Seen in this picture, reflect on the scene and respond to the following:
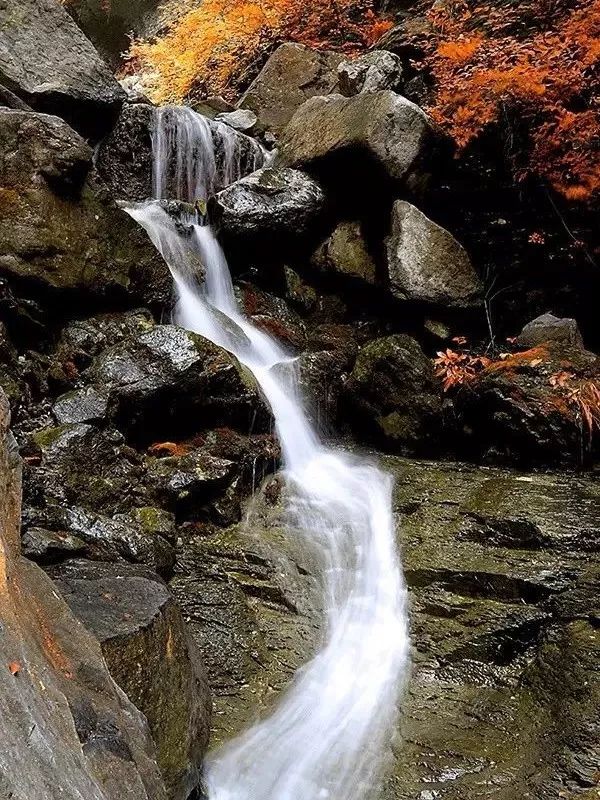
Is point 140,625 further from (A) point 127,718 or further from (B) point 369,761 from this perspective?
(B) point 369,761

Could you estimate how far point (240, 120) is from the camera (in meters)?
12.9

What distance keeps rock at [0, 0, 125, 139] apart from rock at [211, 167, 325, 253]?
315 cm

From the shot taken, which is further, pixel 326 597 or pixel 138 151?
pixel 138 151

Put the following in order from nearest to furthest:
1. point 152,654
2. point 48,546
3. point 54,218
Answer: point 152,654 → point 48,546 → point 54,218

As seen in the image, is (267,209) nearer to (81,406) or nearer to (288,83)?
(81,406)

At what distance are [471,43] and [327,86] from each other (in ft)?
14.3

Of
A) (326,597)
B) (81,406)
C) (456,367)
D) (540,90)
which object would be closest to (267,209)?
(456,367)

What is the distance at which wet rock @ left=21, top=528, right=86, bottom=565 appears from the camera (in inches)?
Result: 156

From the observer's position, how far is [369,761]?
3.66 m

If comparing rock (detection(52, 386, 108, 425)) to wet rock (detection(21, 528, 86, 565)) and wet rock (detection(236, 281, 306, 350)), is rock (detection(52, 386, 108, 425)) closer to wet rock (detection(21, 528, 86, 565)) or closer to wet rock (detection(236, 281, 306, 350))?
wet rock (detection(21, 528, 86, 565))

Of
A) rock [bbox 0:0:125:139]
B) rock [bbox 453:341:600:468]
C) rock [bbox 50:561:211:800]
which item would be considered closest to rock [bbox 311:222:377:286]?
rock [bbox 453:341:600:468]

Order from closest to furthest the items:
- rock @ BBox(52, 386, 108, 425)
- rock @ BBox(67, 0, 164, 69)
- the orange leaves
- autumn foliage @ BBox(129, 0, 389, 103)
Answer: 1. rock @ BBox(52, 386, 108, 425)
2. the orange leaves
3. autumn foliage @ BBox(129, 0, 389, 103)
4. rock @ BBox(67, 0, 164, 69)

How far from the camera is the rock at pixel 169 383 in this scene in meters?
6.09

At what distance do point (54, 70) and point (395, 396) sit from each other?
27.7 feet
